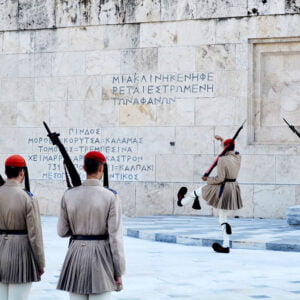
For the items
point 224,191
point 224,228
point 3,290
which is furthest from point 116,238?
point 224,191

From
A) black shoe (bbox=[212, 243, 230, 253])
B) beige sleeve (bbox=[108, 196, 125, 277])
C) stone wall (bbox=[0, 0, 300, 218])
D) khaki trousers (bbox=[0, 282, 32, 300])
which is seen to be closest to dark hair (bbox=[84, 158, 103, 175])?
beige sleeve (bbox=[108, 196, 125, 277])

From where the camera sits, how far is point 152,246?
1112 cm

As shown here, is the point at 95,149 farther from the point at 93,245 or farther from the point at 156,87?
the point at 93,245

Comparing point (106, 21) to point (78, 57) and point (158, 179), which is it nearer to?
point (78, 57)

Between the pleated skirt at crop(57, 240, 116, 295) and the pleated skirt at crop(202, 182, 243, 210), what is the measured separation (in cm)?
566

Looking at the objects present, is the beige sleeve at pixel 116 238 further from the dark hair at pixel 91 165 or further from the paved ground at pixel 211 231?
the paved ground at pixel 211 231

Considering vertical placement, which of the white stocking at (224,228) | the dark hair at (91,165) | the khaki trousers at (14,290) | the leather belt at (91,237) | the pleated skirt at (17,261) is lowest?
the white stocking at (224,228)

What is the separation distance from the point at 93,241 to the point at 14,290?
28.6 inches

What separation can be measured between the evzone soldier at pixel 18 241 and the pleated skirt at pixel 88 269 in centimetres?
38

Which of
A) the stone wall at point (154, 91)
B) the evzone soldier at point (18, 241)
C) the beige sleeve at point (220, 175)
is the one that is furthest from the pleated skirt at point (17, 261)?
the stone wall at point (154, 91)

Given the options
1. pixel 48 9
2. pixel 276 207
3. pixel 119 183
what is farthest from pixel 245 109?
pixel 48 9

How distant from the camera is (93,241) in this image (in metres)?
4.67

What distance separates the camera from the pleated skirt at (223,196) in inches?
401

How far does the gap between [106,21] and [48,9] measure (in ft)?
4.50
